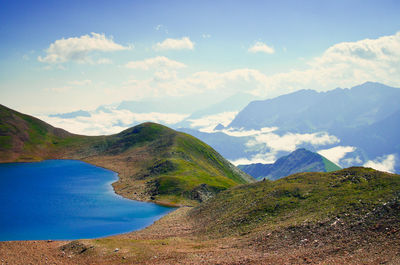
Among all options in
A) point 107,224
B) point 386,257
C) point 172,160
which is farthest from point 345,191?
point 172,160

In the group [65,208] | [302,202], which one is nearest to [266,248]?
[302,202]

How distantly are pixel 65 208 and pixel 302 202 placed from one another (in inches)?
3457

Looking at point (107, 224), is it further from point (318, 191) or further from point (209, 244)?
point (318, 191)

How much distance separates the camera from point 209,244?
5131 cm

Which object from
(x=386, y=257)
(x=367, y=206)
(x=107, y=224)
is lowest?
(x=107, y=224)

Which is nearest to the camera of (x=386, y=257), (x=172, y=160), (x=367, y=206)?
(x=386, y=257)

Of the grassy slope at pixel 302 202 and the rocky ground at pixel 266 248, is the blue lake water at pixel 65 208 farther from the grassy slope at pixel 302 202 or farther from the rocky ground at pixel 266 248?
the rocky ground at pixel 266 248

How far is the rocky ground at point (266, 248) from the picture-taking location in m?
34.9

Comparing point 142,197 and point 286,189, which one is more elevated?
point 286,189

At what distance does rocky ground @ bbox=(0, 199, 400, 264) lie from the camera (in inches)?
1373

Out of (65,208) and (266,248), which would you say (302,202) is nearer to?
(266,248)

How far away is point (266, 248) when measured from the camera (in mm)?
42969

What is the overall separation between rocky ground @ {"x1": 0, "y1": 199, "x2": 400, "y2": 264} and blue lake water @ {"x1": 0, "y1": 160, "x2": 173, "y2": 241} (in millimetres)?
31092

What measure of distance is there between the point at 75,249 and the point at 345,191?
52710mm
